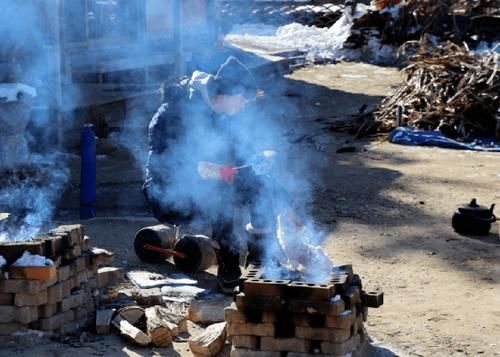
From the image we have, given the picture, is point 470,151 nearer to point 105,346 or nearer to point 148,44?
point 148,44

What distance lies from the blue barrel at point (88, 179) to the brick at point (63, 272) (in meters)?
3.10

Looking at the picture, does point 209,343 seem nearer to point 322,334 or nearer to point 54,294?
point 322,334

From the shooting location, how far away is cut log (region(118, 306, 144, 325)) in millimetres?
5438

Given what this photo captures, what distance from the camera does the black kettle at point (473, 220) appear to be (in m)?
7.90

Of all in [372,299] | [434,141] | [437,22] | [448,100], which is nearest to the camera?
[372,299]

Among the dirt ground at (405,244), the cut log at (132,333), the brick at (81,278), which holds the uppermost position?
the brick at (81,278)

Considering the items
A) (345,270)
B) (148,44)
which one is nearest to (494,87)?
(148,44)

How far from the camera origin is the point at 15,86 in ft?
30.6

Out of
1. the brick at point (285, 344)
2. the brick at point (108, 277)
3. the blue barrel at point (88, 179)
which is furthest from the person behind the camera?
the blue barrel at point (88, 179)

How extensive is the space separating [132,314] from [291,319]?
126cm

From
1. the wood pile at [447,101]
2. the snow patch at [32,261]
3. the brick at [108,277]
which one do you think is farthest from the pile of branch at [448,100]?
the snow patch at [32,261]

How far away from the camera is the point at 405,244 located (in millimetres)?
7641

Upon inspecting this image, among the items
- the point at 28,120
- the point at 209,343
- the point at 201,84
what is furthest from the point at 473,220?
the point at 28,120

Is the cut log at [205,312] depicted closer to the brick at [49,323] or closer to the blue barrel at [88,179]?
the brick at [49,323]
